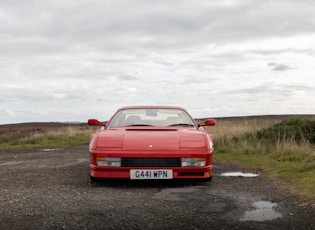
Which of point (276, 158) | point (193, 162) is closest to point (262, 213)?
point (193, 162)

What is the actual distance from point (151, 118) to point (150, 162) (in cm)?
173

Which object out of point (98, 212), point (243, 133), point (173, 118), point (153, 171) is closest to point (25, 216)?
point (98, 212)

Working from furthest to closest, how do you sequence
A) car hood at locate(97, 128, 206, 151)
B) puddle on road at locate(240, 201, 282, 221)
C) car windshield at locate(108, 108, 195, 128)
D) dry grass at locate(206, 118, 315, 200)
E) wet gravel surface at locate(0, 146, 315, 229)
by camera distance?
car windshield at locate(108, 108, 195, 128), dry grass at locate(206, 118, 315, 200), car hood at locate(97, 128, 206, 151), puddle on road at locate(240, 201, 282, 221), wet gravel surface at locate(0, 146, 315, 229)

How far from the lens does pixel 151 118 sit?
8.06 m

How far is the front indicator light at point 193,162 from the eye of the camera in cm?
652

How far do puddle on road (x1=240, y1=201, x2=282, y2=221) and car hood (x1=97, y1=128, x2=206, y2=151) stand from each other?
166cm

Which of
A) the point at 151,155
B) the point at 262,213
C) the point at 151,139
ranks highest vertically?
the point at 151,139

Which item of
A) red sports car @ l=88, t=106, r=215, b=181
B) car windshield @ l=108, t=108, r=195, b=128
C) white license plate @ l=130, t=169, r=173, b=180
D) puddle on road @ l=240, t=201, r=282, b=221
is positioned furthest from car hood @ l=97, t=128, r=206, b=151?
puddle on road @ l=240, t=201, r=282, b=221

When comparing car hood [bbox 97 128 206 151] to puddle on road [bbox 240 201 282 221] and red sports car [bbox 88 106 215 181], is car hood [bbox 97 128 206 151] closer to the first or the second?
red sports car [bbox 88 106 215 181]

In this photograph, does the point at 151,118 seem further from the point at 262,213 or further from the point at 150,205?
the point at 262,213

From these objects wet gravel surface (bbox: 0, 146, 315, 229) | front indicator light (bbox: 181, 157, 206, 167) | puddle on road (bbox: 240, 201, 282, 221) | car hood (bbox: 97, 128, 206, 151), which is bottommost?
puddle on road (bbox: 240, 201, 282, 221)

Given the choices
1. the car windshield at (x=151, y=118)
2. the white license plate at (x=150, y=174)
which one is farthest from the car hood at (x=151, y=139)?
the car windshield at (x=151, y=118)

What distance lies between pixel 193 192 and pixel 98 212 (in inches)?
71.3

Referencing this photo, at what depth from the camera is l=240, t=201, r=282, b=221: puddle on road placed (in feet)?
15.1
